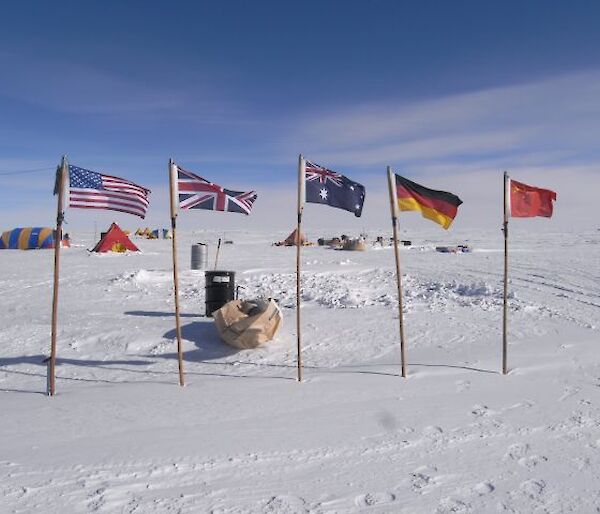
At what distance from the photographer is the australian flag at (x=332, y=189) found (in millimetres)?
6969

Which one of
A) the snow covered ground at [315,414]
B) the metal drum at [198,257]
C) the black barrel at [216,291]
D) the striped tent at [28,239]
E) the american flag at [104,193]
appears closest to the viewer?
the snow covered ground at [315,414]

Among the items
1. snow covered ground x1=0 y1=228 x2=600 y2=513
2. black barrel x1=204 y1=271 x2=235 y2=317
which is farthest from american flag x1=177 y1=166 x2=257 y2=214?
black barrel x1=204 y1=271 x2=235 y2=317

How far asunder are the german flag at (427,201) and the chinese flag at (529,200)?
859 mm

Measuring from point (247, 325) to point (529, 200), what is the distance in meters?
4.58

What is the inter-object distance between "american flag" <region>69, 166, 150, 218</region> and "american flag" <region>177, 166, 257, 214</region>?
74 cm

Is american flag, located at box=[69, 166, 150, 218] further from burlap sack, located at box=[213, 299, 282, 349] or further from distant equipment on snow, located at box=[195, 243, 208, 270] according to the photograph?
distant equipment on snow, located at box=[195, 243, 208, 270]

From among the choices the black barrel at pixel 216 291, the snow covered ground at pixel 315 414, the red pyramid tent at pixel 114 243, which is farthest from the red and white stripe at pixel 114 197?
the red pyramid tent at pixel 114 243

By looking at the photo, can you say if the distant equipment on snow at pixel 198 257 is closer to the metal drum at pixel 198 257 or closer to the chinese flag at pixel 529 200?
the metal drum at pixel 198 257

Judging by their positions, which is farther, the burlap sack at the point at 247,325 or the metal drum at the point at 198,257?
the metal drum at the point at 198,257

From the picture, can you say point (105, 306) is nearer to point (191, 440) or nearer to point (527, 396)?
point (191, 440)

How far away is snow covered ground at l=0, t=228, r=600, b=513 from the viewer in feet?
11.8

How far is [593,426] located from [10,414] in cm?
568

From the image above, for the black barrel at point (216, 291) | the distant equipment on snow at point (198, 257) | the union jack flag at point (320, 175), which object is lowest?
the black barrel at point (216, 291)

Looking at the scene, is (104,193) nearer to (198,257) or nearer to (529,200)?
(529,200)
